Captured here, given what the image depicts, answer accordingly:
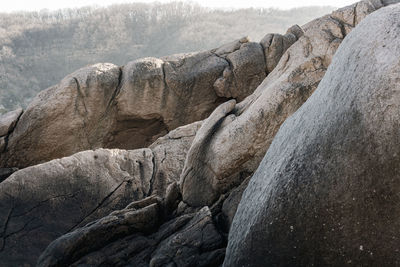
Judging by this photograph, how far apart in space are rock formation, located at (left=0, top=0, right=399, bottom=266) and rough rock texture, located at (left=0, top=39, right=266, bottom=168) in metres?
0.04

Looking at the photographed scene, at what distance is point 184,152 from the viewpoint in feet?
36.8

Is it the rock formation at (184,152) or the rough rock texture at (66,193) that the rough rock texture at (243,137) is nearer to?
the rock formation at (184,152)

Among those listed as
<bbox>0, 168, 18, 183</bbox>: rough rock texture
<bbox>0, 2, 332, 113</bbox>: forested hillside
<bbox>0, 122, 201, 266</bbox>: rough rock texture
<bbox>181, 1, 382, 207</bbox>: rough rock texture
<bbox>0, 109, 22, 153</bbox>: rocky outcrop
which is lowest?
<bbox>0, 2, 332, 113</bbox>: forested hillside

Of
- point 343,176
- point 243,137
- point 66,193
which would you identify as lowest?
point 66,193

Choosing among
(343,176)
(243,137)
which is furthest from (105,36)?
(343,176)

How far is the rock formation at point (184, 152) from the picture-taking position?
4723mm

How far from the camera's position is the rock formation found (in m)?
4.72

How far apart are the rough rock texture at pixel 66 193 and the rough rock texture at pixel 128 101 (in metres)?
5.46

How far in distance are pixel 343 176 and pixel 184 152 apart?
6967mm

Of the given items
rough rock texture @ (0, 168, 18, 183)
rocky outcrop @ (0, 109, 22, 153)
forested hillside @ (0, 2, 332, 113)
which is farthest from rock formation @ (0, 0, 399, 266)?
forested hillside @ (0, 2, 332, 113)

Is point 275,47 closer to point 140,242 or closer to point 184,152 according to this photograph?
point 184,152

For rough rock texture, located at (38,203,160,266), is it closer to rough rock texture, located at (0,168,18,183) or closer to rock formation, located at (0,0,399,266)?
rock formation, located at (0,0,399,266)

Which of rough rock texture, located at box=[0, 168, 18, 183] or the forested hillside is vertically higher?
rough rock texture, located at box=[0, 168, 18, 183]

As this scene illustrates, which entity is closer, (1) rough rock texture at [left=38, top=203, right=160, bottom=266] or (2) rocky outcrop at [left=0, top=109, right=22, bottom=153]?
(1) rough rock texture at [left=38, top=203, right=160, bottom=266]
